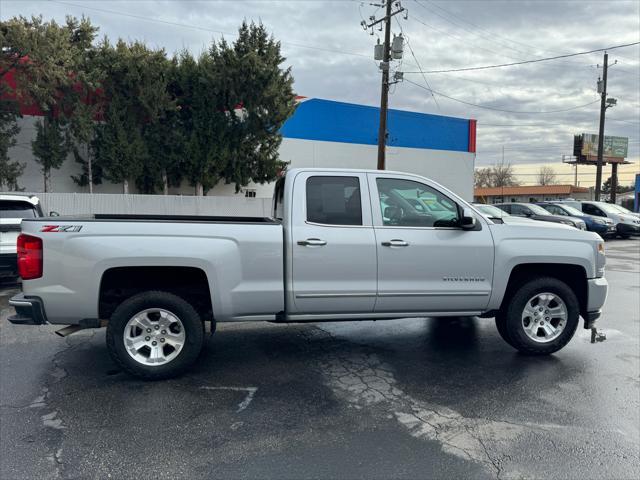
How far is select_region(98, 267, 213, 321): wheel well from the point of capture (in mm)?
4418

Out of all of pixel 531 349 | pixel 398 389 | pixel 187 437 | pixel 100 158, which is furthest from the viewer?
pixel 100 158

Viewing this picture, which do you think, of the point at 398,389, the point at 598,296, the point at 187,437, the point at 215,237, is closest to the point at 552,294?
the point at 598,296

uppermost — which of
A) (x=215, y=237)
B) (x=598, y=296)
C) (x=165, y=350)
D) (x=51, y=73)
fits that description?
(x=51, y=73)

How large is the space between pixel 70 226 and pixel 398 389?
10.7 ft

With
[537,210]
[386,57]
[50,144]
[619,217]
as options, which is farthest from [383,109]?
[50,144]

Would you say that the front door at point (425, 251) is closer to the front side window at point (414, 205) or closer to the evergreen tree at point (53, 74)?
the front side window at point (414, 205)

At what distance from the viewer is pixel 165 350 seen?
4438 millimetres

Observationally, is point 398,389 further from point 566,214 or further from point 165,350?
point 566,214

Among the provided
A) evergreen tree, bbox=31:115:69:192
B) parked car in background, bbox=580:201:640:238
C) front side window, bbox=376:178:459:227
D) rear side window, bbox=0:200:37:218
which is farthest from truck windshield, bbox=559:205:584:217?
evergreen tree, bbox=31:115:69:192

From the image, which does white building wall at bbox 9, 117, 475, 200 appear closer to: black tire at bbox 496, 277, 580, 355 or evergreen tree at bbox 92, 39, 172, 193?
evergreen tree at bbox 92, 39, 172, 193

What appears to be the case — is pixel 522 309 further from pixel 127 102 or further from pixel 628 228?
pixel 628 228

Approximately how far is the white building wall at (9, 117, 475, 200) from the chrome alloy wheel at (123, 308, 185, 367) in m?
19.1

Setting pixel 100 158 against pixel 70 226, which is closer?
pixel 70 226

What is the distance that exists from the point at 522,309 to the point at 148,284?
12.7ft
